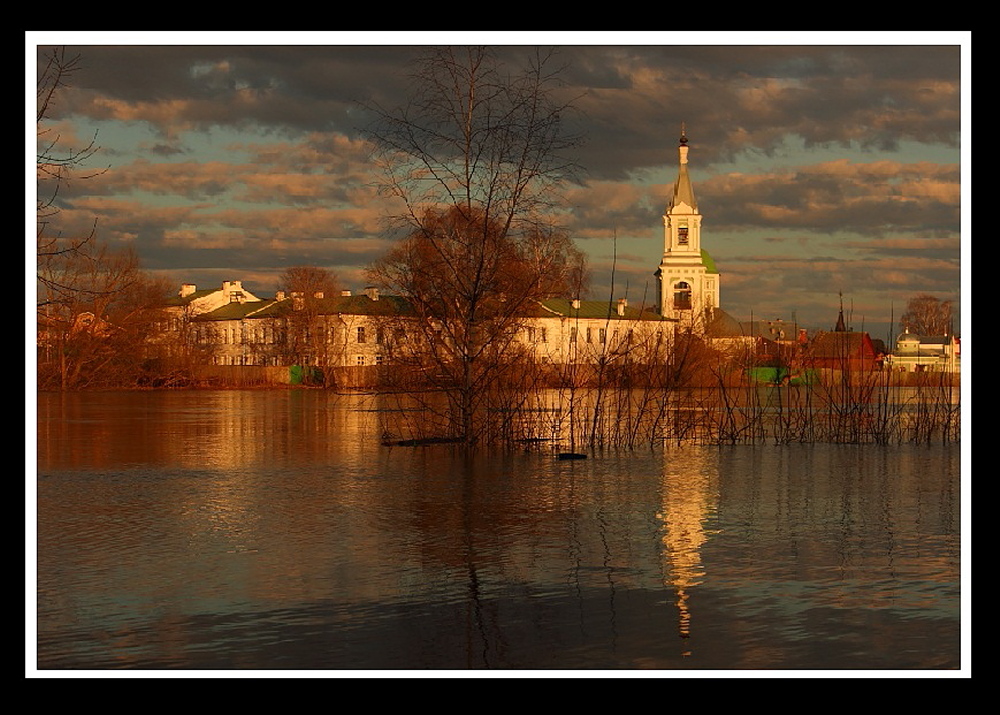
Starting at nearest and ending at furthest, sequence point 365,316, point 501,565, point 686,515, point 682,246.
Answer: point 501,565 → point 686,515 → point 365,316 → point 682,246

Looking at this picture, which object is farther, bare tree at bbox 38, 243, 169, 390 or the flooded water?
bare tree at bbox 38, 243, 169, 390

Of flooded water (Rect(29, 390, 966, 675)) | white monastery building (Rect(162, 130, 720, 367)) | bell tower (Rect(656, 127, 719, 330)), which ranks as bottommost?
flooded water (Rect(29, 390, 966, 675))

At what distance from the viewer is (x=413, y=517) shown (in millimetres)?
15148

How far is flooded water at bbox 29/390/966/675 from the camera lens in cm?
855

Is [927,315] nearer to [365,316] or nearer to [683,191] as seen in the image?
[365,316]

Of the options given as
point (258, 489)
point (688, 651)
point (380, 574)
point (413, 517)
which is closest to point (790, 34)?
point (688, 651)

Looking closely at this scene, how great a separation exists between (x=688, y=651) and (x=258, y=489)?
1100 centimetres

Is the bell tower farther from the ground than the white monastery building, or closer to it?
farther from the ground

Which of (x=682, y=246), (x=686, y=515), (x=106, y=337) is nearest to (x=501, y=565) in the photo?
(x=686, y=515)

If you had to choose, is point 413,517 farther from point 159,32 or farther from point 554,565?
point 159,32

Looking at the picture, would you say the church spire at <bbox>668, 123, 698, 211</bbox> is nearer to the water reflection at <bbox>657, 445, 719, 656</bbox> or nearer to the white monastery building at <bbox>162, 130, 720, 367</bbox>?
the white monastery building at <bbox>162, 130, 720, 367</bbox>

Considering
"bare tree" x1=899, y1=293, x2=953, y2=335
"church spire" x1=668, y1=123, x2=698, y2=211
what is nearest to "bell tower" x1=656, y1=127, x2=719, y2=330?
"church spire" x1=668, y1=123, x2=698, y2=211

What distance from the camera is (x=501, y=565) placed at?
464 inches

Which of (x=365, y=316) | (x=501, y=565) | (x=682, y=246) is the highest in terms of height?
(x=682, y=246)
